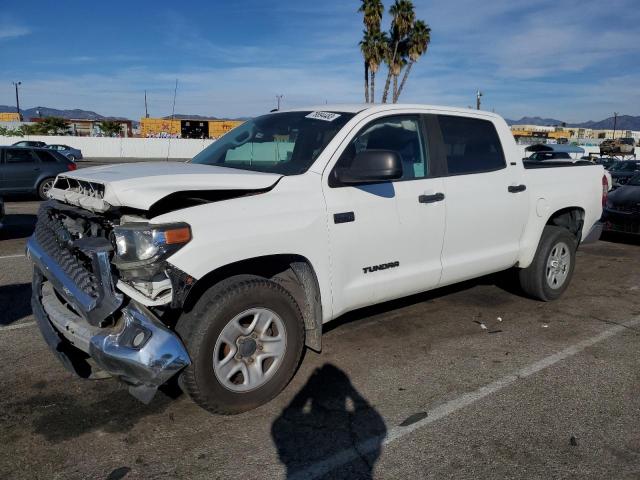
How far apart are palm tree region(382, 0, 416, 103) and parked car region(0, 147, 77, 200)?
26768 mm

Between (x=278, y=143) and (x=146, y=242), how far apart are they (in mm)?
1619

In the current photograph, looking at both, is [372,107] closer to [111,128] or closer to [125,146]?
[125,146]

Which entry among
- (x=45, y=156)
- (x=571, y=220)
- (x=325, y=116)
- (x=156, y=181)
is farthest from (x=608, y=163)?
(x=156, y=181)

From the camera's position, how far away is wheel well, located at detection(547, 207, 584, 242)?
573 cm

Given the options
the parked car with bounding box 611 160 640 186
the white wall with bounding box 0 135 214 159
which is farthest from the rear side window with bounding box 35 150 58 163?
the white wall with bounding box 0 135 214 159

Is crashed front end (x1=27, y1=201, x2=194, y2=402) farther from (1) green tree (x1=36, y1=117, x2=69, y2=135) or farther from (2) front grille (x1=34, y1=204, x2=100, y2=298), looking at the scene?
(1) green tree (x1=36, y1=117, x2=69, y2=135)

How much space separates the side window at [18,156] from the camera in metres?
14.1

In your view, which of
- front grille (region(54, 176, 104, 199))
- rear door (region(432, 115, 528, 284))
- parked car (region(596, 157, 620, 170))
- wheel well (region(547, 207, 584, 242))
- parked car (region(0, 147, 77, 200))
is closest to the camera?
front grille (region(54, 176, 104, 199))

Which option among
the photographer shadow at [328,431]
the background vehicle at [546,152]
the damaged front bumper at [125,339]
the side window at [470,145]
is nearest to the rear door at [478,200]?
the side window at [470,145]

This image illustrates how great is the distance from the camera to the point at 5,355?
4203 millimetres

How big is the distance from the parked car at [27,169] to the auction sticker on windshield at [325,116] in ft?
38.2

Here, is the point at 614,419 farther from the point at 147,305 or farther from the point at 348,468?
the point at 147,305

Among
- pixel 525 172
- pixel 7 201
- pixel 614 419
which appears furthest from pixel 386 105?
pixel 7 201

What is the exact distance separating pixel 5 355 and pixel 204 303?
2129 mm
